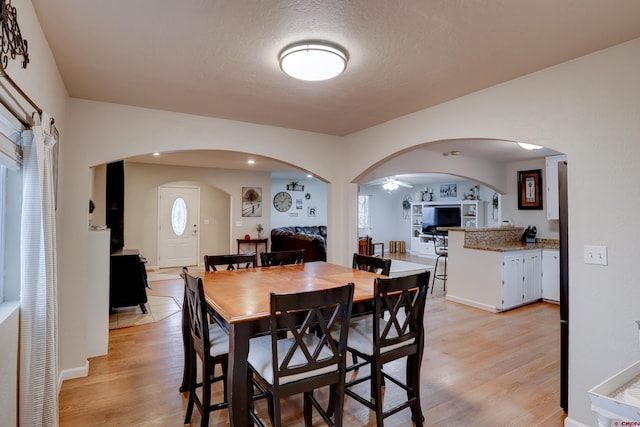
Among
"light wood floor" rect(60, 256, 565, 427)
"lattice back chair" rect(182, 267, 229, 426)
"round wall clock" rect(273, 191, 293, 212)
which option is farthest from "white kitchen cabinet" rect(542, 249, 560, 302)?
"round wall clock" rect(273, 191, 293, 212)

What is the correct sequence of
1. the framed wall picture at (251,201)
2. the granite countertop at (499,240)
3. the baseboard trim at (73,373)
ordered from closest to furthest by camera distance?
the baseboard trim at (73,373) → the granite countertop at (499,240) → the framed wall picture at (251,201)

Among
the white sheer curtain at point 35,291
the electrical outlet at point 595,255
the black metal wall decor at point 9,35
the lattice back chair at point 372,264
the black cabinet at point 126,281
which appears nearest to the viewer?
the black metal wall decor at point 9,35

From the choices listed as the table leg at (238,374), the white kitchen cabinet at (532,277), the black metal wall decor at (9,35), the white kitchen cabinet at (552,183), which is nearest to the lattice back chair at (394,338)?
the table leg at (238,374)

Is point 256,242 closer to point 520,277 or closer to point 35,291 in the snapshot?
point 520,277

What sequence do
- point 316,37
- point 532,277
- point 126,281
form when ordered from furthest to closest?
point 532,277
point 126,281
point 316,37

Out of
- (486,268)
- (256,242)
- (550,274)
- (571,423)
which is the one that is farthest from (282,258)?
(256,242)

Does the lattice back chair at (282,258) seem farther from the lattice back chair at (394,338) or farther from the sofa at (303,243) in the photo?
the sofa at (303,243)

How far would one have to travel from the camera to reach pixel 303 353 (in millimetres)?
1677

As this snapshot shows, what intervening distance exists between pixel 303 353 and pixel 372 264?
1414mm

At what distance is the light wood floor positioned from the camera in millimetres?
2152

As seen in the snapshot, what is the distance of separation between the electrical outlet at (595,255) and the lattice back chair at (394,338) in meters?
1.02

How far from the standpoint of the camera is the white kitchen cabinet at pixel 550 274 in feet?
16.1

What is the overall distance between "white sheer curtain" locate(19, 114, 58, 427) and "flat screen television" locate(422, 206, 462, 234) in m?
9.70

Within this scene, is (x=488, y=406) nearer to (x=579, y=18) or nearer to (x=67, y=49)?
(x=579, y=18)
